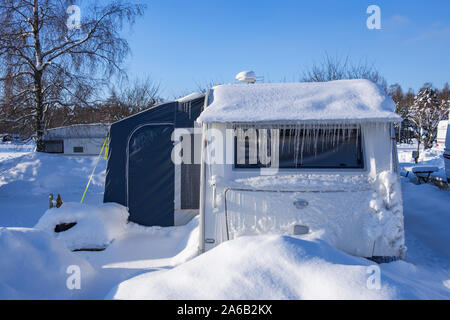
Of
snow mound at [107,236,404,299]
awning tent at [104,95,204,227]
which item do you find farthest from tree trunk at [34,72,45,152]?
snow mound at [107,236,404,299]

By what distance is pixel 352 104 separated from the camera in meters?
3.99

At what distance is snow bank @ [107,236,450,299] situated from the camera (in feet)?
7.39

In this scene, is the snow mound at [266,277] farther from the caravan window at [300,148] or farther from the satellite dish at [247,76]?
the satellite dish at [247,76]

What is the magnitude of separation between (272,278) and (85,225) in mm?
4117

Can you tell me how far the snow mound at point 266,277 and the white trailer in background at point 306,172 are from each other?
0.90 m

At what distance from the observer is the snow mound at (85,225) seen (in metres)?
5.23

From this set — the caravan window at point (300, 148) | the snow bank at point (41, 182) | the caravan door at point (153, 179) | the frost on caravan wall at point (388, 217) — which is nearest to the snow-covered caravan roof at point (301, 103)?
the caravan window at point (300, 148)

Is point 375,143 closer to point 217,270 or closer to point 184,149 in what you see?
point 217,270

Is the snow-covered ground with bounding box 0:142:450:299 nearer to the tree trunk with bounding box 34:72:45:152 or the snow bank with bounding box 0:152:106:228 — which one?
the snow bank with bounding box 0:152:106:228

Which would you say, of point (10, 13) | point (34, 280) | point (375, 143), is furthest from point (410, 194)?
point (10, 13)

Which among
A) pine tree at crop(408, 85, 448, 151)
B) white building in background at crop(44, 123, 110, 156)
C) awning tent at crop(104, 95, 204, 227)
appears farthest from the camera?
pine tree at crop(408, 85, 448, 151)

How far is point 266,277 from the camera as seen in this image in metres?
2.44

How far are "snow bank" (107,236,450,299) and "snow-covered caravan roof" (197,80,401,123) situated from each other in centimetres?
160

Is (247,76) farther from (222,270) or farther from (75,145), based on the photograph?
(75,145)
